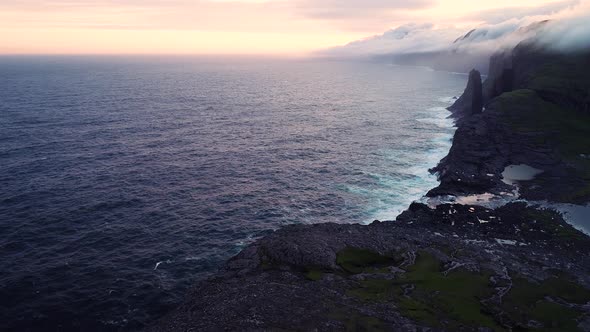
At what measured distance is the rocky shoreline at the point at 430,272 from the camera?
5397cm

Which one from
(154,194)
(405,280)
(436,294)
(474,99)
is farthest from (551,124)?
(154,194)

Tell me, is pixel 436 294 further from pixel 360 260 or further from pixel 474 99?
pixel 474 99

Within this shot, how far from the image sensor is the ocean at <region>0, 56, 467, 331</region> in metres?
65.4

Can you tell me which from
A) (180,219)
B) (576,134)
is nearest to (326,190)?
(180,219)

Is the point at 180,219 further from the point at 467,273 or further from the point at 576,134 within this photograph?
the point at 576,134

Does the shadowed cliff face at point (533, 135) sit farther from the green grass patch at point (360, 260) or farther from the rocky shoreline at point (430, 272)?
the green grass patch at point (360, 260)

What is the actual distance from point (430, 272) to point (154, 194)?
66705 mm

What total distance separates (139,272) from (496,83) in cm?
17068

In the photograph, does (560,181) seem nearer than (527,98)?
Yes

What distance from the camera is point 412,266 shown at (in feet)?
222

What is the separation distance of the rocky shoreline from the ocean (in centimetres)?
947

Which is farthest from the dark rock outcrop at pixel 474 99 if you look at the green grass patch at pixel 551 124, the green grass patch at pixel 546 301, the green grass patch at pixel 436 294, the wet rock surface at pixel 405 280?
the green grass patch at pixel 436 294

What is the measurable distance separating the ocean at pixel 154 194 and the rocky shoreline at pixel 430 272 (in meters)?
9.47

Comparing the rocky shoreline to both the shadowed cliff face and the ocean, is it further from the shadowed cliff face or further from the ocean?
the ocean
